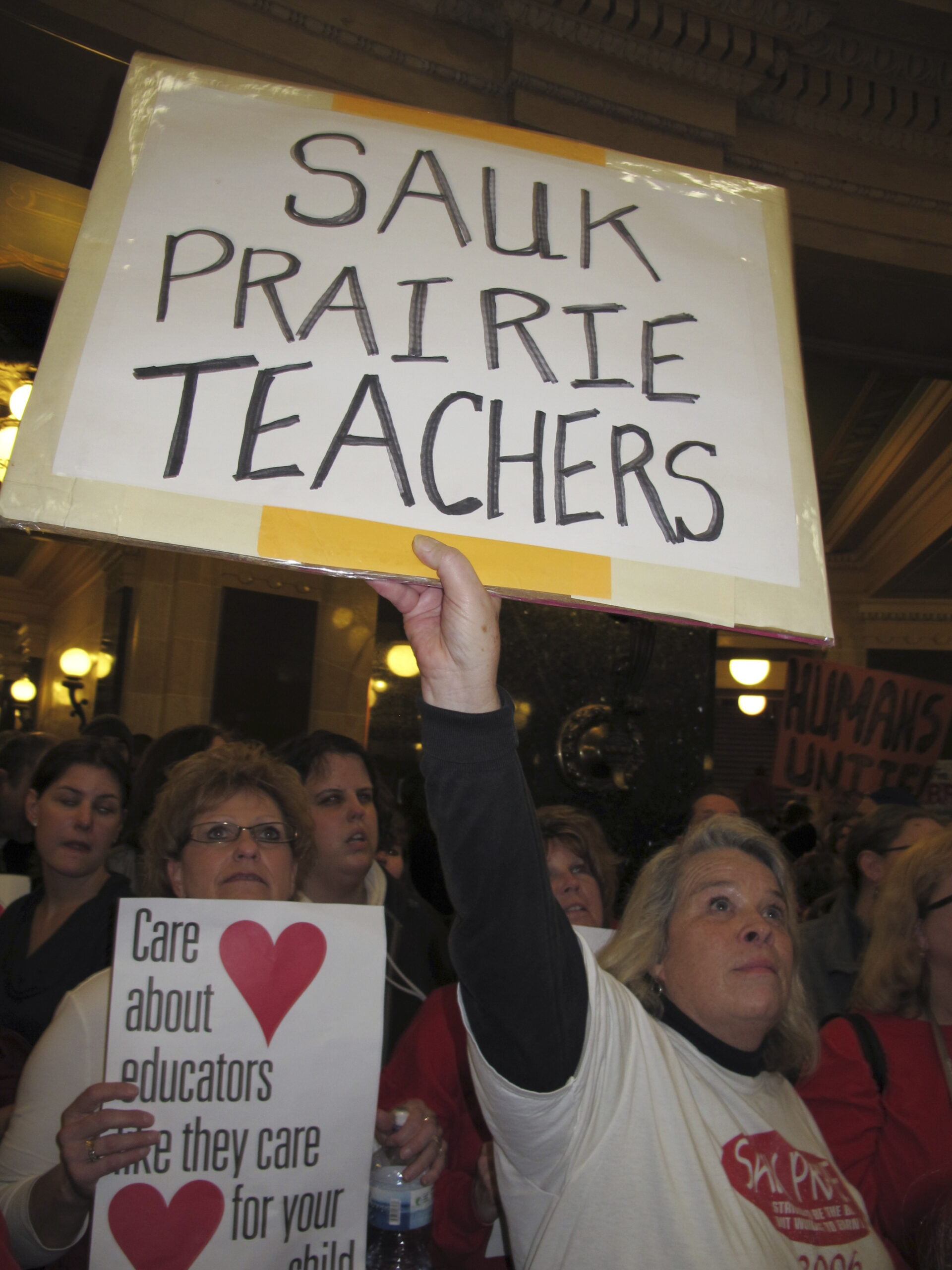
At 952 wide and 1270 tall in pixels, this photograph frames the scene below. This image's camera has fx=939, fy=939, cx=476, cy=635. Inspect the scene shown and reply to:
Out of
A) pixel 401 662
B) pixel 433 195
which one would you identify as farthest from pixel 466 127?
pixel 401 662

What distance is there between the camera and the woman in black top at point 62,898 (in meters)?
1.92

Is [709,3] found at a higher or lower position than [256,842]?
higher

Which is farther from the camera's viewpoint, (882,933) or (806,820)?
(806,820)

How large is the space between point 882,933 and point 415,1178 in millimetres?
1229

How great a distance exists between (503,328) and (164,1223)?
125 cm

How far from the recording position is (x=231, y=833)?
1772mm

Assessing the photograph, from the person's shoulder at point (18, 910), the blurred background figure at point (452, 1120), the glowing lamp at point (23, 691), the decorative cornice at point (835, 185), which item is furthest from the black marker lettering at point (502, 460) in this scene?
the glowing lamp at point (23, 691)

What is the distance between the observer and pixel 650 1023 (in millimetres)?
1351

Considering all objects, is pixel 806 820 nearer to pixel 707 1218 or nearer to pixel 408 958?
pixel 408 958

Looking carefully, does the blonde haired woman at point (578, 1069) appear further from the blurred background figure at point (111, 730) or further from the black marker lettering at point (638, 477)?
the blurred background figure at point (111, 730)

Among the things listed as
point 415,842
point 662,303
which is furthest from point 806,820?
point 662,303

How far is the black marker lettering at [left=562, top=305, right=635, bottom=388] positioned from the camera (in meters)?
1.11

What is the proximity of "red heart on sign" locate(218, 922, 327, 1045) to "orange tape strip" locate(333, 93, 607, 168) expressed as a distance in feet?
3.78

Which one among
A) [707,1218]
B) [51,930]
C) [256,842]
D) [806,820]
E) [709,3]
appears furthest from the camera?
[806,820]
